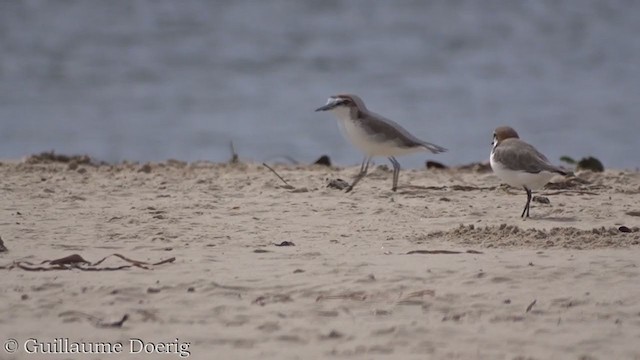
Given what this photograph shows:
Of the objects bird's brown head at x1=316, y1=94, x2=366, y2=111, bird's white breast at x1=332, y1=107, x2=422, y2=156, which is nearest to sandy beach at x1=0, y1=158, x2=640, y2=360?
bird's white breast at x1=332, y1=107, x2=422, y2=156

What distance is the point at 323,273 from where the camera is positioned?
6699mm

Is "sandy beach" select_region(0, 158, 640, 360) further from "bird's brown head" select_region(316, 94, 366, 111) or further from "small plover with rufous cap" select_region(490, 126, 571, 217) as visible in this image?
"bird's brown head" select_region(316, 94, 366, 111)

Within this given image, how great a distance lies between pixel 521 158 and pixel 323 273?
3012 mm

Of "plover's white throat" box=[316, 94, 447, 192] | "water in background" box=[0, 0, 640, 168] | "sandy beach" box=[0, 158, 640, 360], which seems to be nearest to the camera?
"sandy beach" box=[0, 158, 640, 360]

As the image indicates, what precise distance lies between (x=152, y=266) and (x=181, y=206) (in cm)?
224

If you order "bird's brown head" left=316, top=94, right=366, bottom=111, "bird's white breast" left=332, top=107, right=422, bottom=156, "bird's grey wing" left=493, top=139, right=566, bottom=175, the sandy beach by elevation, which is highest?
"bird's brown head" left=316, top=94, right=366, bottom=111

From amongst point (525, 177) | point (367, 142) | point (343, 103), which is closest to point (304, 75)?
point (343, 103)

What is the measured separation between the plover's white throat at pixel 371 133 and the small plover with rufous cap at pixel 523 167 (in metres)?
1.56

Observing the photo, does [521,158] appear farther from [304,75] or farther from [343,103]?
[304,75]

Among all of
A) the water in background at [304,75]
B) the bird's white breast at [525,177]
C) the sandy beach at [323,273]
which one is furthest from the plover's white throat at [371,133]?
the water in background at [304,75]

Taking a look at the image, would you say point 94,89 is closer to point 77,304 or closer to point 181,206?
point 181,206

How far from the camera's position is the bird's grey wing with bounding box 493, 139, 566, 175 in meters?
9.15

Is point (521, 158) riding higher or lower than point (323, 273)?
higher

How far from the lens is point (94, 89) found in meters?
21.8
